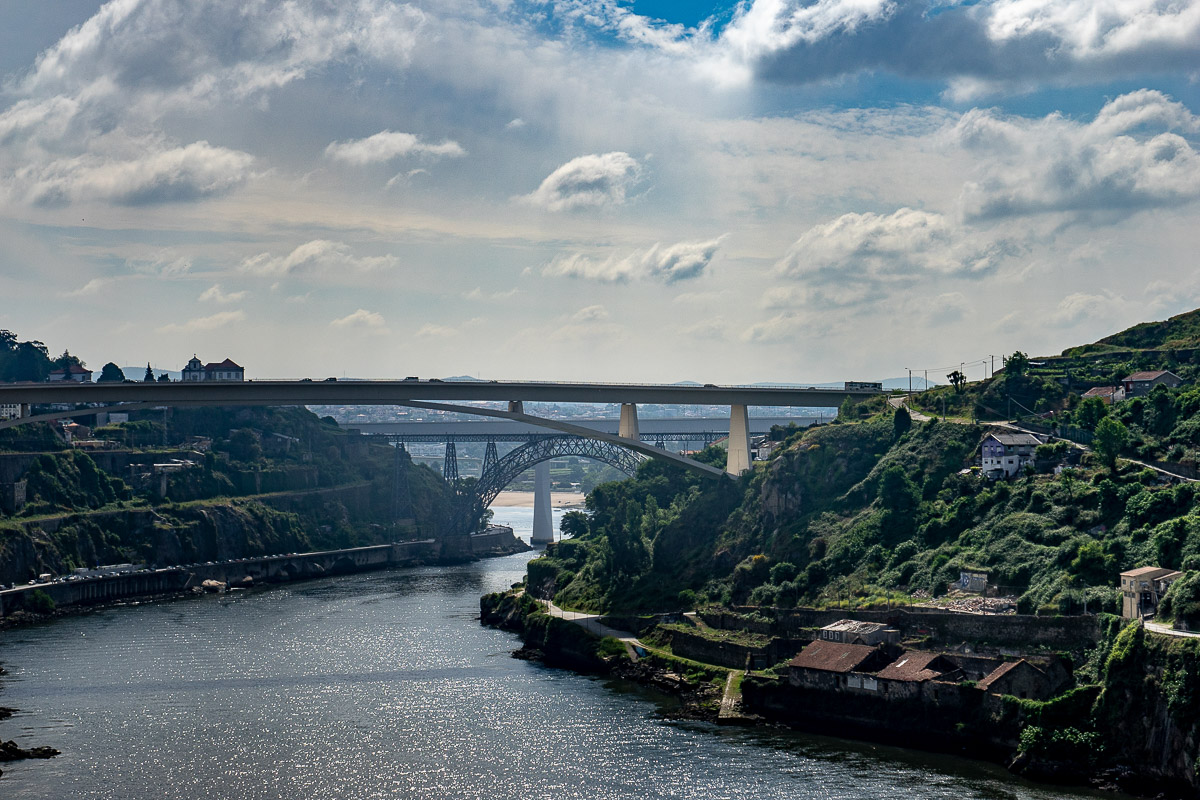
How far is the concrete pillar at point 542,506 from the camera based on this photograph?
162875 millimetres

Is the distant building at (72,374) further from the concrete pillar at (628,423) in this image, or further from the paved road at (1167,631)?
the paved road at (1167,631)

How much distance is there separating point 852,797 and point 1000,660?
478 inches

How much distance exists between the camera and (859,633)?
65.4 m

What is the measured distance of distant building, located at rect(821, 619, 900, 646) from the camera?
64.9m

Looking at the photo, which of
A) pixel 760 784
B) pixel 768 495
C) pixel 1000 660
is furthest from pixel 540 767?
pixel 768 495

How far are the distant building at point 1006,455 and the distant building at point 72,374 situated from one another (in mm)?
101521

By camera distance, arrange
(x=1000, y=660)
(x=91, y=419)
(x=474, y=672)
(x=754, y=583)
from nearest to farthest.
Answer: (x=1000, y=660) < (x=474, y=672) < (x=754, y=583) < (x=91, y=419)

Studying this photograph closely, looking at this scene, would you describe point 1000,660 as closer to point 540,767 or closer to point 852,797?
point 852,797

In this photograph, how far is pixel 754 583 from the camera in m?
82.9

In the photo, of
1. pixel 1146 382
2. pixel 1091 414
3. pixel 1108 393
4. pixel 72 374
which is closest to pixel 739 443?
pixel 1108 393

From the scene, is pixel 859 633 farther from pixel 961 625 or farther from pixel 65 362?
pixel 65 362

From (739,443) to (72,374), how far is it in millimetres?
82379

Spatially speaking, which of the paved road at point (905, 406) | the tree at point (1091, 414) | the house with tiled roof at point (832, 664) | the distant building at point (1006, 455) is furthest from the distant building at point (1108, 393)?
the house with tiled roof at point (832, 664)

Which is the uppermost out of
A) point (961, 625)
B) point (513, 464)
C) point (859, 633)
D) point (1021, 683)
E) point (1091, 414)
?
point (1091, 414)
